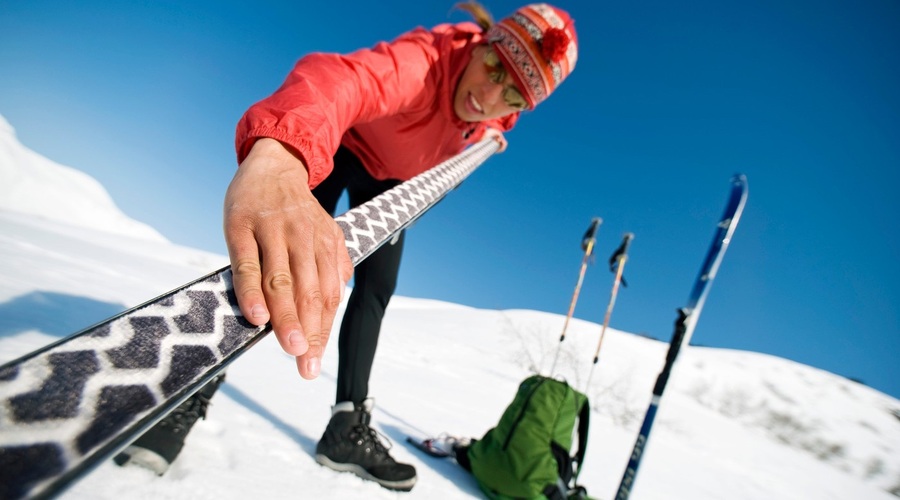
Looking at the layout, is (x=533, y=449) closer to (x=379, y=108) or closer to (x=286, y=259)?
(x=379, y=108)

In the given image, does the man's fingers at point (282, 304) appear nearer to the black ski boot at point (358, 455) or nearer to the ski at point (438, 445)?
the black ski boot at point (358, 455)

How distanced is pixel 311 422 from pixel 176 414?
682 mm

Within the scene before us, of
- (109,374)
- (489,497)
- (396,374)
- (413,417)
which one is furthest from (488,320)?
(109,374)

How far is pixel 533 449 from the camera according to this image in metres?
1.86

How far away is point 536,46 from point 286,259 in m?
1.55

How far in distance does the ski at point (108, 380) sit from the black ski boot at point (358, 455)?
4.02 feet

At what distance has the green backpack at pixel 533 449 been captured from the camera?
5.92 feet

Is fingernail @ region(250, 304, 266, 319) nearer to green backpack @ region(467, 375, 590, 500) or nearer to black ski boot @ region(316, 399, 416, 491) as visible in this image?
black ski boot @ region(316, 399, 416, 491)

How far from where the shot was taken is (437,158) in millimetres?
1935

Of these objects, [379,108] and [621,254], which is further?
[621,254]

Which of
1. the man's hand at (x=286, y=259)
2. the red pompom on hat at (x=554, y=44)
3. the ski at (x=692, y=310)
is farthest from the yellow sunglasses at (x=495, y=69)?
the ski at (x=692, y=310)

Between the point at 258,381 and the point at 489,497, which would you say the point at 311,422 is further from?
the point at 489,497

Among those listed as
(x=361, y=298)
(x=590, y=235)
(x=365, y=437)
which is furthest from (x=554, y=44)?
(x=590, y=235)

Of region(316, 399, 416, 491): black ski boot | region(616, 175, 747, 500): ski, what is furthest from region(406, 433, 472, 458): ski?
region(616, 175, 747, 500): ski
